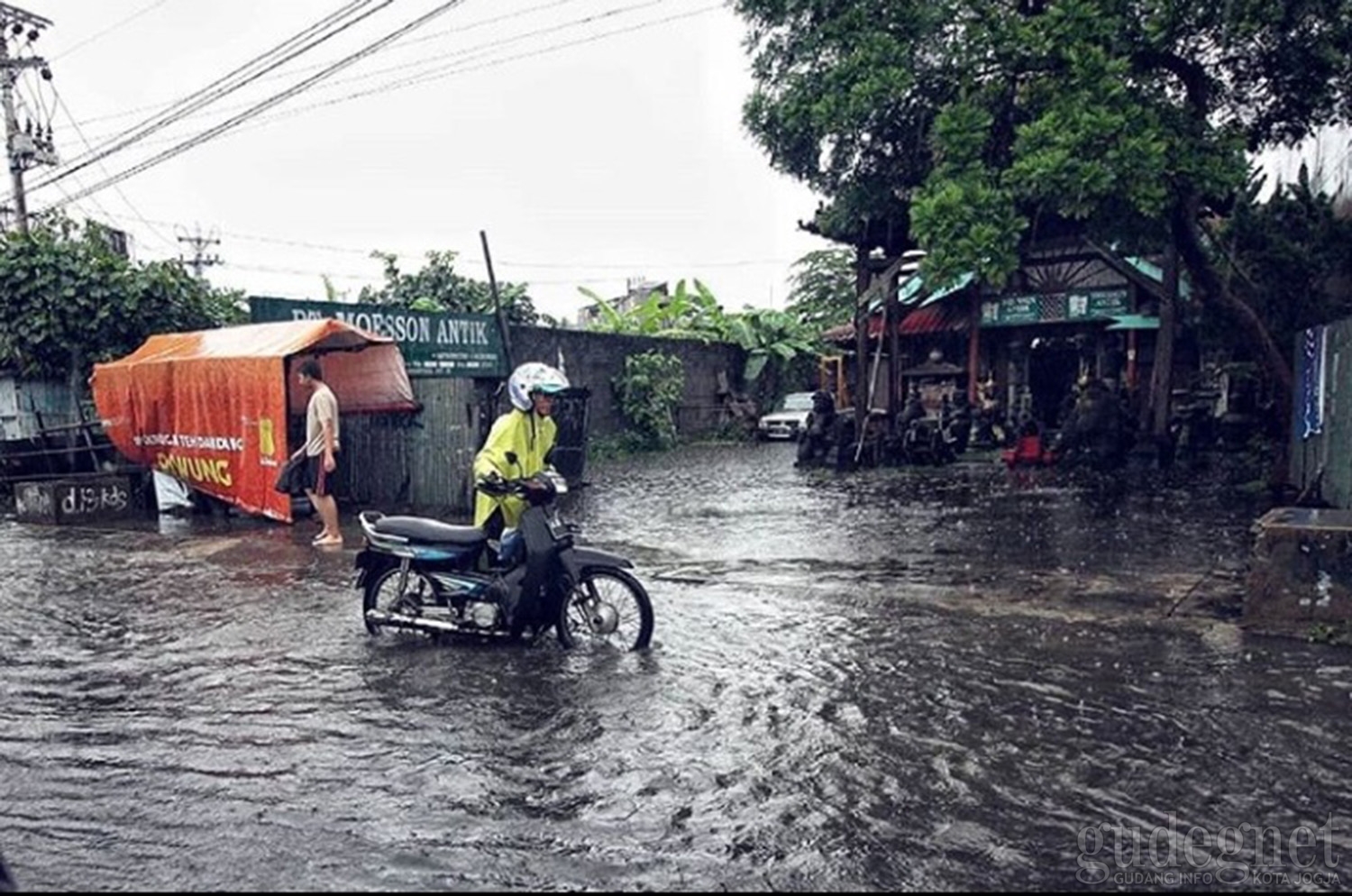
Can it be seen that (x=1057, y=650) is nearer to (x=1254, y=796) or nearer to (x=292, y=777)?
(x=1254, y=796)

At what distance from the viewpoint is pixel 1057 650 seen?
19.8 feet

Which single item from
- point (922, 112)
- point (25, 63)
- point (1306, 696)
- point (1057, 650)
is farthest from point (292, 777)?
point (25, 63)

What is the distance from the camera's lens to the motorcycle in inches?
241

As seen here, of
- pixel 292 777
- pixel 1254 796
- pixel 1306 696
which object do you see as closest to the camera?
pixel 1254 796

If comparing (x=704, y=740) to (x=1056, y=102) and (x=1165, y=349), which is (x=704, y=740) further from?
(x=1165, y=349)

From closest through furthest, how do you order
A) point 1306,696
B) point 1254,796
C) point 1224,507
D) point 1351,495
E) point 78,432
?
point 1254,796
point 1306,696
point 1351,495
point 1224,507
point 78,432

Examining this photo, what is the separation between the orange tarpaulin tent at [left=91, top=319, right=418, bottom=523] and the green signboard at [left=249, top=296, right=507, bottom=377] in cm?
60

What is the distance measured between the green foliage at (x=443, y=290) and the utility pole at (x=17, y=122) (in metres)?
7.45

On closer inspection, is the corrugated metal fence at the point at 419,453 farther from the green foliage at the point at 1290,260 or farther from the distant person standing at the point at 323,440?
the green foliage at the point at 1290,260

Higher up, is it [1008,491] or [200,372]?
[200,372]

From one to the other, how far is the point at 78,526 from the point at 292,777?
10156 mm

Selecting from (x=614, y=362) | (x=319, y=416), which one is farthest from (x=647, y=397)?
(x=319, y=416)

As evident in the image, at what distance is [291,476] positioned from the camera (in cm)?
1093

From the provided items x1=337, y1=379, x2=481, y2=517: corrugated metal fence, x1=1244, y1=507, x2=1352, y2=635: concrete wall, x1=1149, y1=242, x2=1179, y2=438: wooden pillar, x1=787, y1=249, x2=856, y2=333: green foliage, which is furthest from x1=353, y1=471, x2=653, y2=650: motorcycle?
x1=787, y1=249, x2=856, y2=333: green foliage
